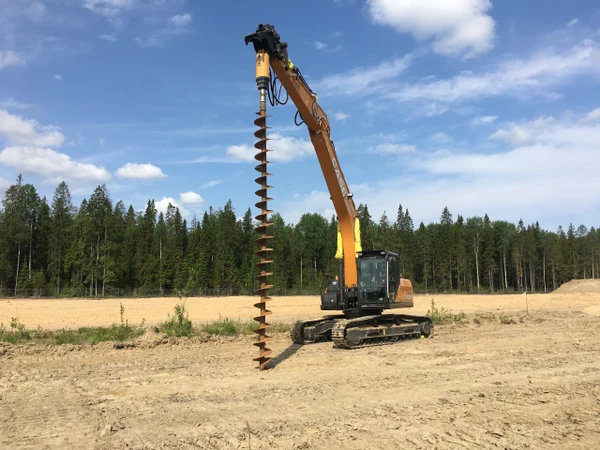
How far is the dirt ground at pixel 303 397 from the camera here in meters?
5.73

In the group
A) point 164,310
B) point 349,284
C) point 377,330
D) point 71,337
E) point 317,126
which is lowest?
point 164,310

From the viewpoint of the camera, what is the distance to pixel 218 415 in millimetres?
6695

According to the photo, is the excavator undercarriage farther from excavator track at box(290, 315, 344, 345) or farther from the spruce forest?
the spruce forest

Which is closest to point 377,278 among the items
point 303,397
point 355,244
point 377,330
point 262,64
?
point 355,244

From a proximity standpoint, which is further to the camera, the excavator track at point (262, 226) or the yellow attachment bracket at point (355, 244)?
the yellow attachment bracket at point (355, 244)

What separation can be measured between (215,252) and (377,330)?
6729cm

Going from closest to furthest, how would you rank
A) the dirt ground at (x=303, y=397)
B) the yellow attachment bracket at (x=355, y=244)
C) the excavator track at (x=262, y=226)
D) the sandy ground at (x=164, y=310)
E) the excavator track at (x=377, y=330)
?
1. the dirt ground at (x=303, y=397)
2. the excavator track at (x=262, y=226)
3. the excavator track at (x=377, y=330)
4. the yellow attachment bracket at (x=355, y=244)
5. the sandy ground at (x=164, y=310)

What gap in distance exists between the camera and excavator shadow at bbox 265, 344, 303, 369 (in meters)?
10.6

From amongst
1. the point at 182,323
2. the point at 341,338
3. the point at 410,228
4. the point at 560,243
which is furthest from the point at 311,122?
the point at 560,243

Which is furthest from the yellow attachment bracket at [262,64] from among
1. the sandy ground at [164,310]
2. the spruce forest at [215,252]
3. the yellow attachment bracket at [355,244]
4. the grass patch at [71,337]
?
the spruce forest at [215,252]

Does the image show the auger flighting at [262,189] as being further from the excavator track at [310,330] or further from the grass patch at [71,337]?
the grass patch at [71,337]

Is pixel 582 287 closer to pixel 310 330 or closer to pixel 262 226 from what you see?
pixel 310 330

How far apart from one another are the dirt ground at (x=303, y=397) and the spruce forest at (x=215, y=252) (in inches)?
1566

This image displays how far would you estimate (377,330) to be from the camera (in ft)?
45.5
